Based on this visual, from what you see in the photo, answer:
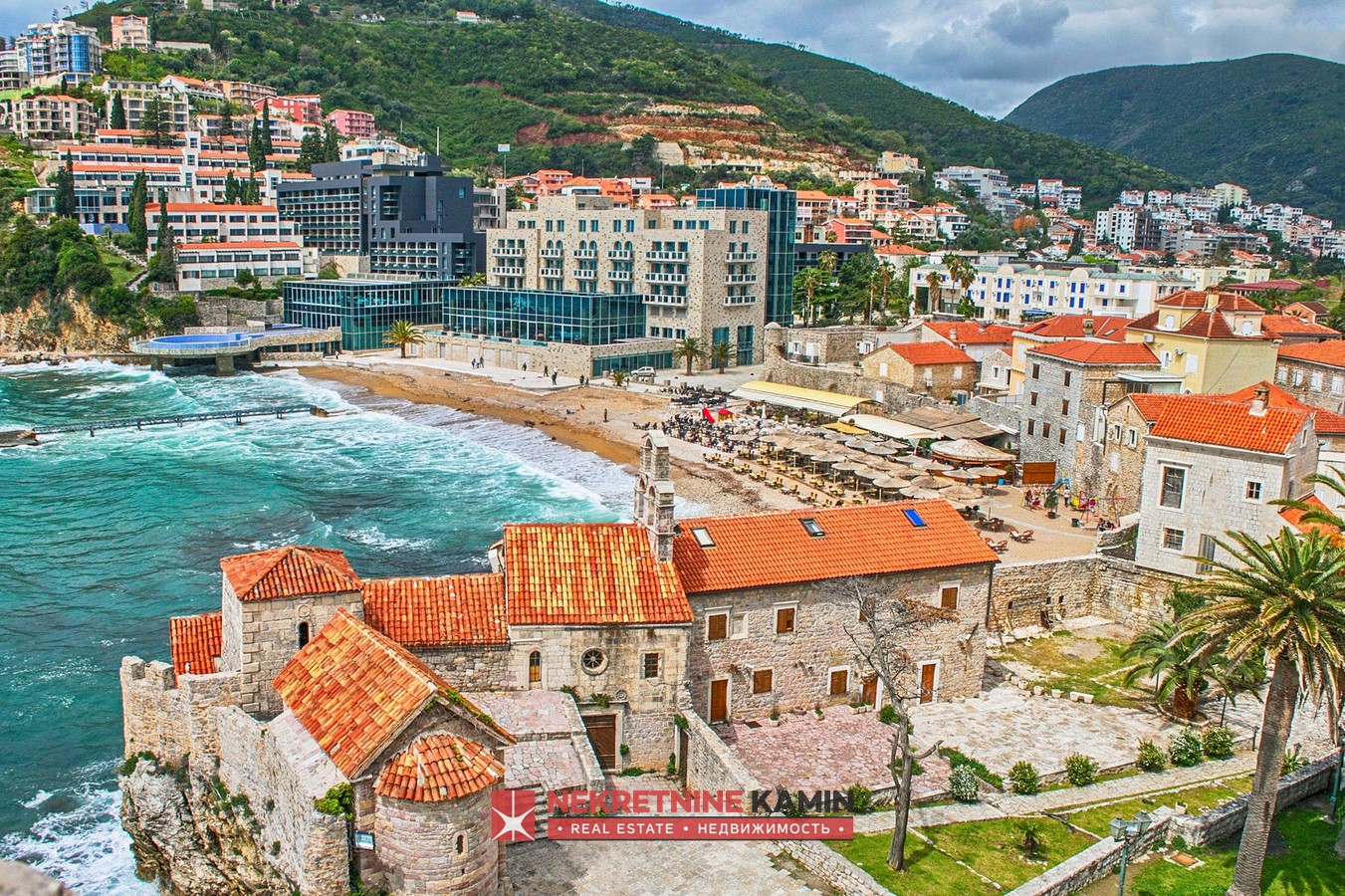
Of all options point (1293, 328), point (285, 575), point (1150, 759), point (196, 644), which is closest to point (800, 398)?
point (1293, 328)

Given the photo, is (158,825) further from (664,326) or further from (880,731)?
(664,326)

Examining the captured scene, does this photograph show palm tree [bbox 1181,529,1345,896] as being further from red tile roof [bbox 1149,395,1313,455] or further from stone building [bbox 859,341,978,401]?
stone building [bbox 859,341,978,401]

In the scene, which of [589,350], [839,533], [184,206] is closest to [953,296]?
[589,350]

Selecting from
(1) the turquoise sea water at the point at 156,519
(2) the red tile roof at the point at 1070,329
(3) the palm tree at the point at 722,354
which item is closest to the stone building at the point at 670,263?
(3) the palm tree at the point at 722,354

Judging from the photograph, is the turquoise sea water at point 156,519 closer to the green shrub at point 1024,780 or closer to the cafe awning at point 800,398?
the cafe awning at point 800,398

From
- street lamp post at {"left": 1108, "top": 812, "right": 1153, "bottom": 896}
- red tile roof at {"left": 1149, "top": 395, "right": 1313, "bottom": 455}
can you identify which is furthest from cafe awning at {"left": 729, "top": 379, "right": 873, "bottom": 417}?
street lamp post at {"left": 1108, "top": 812, "right": 1153, "bottom": 896}

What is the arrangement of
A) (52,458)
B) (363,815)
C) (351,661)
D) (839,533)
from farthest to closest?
(52,458) → (839,533) → (351,661) → (363,815)
